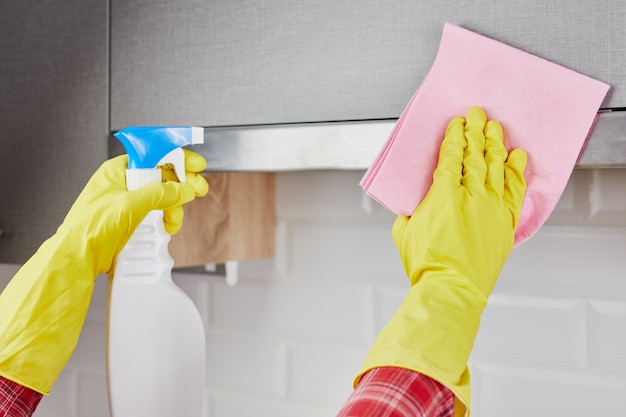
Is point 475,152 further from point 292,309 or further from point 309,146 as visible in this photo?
point 292,309

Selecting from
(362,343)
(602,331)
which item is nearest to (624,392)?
(602,331)

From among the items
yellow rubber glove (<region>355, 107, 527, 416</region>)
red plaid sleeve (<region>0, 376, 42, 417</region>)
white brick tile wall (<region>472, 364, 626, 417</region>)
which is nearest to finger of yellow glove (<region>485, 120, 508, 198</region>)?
yellow rubber glove (<region>355, 107, 527, 416</region>)

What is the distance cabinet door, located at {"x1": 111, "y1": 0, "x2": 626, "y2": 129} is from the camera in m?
0.70

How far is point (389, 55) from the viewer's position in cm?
78

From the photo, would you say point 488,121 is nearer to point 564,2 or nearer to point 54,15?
point 564,2

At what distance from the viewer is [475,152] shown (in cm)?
73

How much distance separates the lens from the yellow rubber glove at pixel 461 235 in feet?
2.29

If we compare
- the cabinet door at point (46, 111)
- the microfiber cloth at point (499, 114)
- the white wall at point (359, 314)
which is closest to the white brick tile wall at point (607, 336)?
the white wall at point (359, 314)

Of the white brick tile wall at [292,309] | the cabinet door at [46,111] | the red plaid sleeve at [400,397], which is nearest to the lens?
the red plaid sleeve at [400,397]

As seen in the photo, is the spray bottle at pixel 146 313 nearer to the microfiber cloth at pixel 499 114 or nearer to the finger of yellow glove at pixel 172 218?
the finger of yellow glove at pixel 172 218

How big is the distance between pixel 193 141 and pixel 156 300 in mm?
188

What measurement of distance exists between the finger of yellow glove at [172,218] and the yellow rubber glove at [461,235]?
11.6 inches

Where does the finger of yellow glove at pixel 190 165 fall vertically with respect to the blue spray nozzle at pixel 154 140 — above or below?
below

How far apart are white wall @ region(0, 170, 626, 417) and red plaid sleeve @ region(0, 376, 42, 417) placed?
19.0 inches
